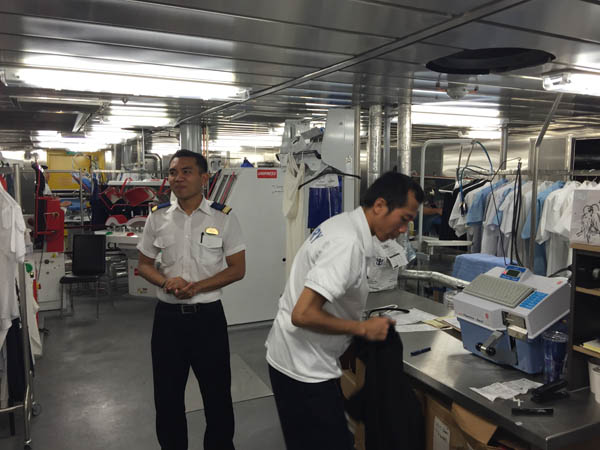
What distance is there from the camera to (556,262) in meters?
4.60

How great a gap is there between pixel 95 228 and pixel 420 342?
5285mm

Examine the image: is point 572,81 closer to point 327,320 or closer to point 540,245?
point 540,245

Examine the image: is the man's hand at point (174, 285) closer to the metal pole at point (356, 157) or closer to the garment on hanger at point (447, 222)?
the metal pole at point (356, 157)

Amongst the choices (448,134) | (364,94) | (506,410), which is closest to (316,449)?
(506,410)

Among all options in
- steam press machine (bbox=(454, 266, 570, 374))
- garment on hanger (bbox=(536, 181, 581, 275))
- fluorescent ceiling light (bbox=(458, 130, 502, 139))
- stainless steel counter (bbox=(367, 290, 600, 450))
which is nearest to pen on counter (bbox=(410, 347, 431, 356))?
stainless steel counter (bbox=(367, 290, 600, 450))

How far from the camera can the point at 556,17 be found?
7.00 ft

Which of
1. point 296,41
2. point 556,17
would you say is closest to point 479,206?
point 556,17

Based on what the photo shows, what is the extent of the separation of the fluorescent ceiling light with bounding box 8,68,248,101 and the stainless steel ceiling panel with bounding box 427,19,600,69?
201 cm

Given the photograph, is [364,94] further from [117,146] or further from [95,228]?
[117,146]

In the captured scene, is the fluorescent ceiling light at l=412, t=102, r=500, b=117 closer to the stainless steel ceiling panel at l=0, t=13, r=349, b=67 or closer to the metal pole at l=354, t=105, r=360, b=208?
the metal pole at l=354, t=105, r=360, b=208

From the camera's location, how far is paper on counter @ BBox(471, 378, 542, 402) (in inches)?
74.5

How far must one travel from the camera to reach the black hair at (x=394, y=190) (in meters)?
1.74

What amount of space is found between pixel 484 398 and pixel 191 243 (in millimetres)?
1604

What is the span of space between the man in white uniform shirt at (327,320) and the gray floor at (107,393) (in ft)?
4.77
